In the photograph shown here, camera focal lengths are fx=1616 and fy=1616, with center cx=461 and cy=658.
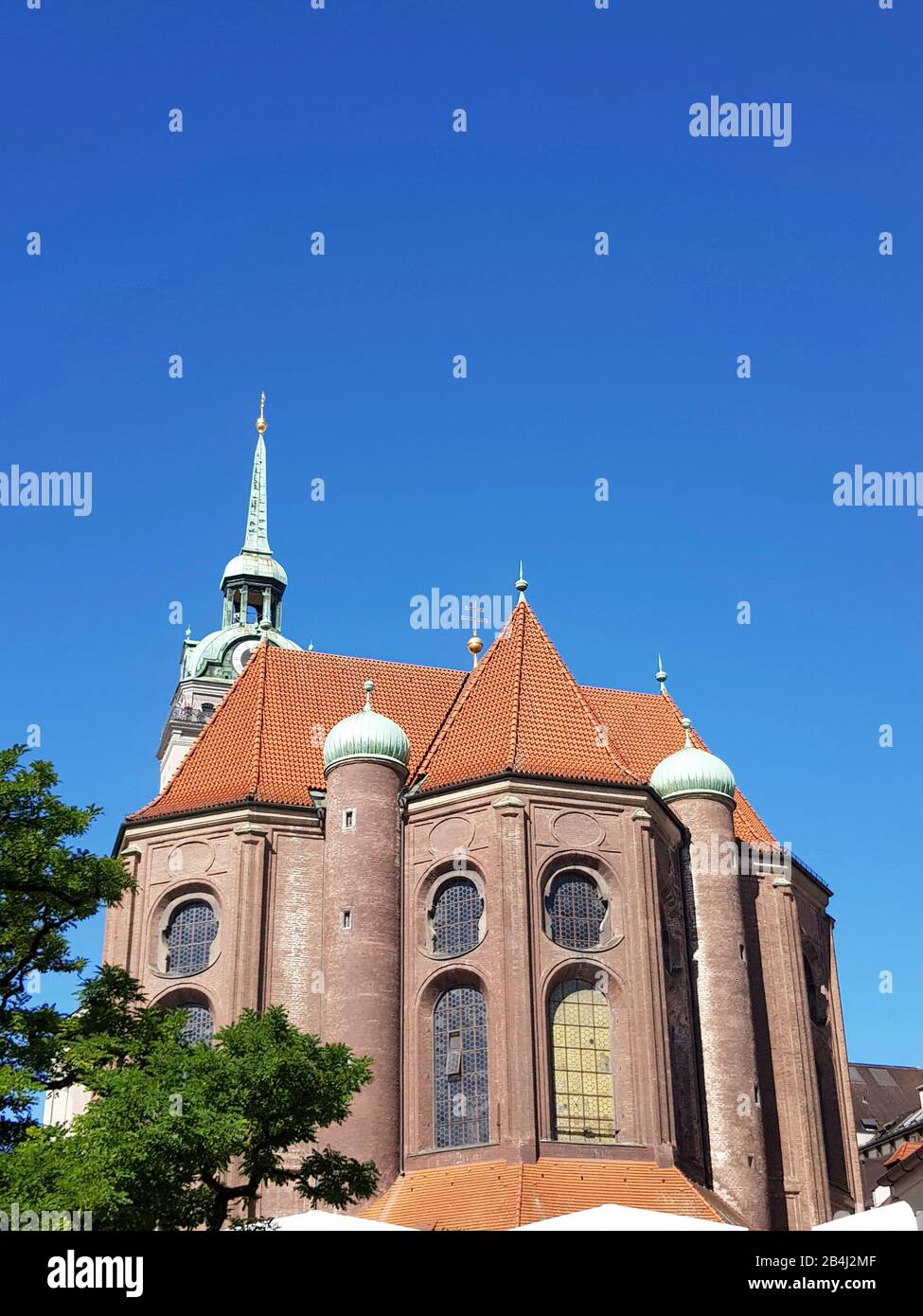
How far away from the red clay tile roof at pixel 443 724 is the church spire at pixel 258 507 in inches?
1850

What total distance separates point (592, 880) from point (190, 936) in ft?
34.9

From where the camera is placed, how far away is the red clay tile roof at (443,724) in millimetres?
42531

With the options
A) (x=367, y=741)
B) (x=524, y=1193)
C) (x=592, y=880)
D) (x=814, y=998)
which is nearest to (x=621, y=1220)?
(x=524, y=1193)

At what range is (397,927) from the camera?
4031 cm

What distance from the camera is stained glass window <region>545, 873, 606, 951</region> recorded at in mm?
39719

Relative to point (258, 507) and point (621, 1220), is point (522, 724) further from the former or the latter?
point (258, 507)

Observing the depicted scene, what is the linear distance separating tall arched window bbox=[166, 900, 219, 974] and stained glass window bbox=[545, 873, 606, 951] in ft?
29.4

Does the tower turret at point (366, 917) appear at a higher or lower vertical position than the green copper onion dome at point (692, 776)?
lower

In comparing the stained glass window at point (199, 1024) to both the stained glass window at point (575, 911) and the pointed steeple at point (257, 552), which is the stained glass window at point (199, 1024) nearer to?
the stained glass window at point (575, 911)

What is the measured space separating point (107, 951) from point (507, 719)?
1219 centimetres

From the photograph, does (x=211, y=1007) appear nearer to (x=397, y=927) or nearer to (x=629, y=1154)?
(x=397, y=927)

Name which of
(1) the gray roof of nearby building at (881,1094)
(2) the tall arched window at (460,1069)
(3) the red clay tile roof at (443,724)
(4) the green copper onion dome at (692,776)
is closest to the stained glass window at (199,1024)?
(3) the red clay tile roof at (443,724)

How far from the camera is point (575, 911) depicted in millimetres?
40125
